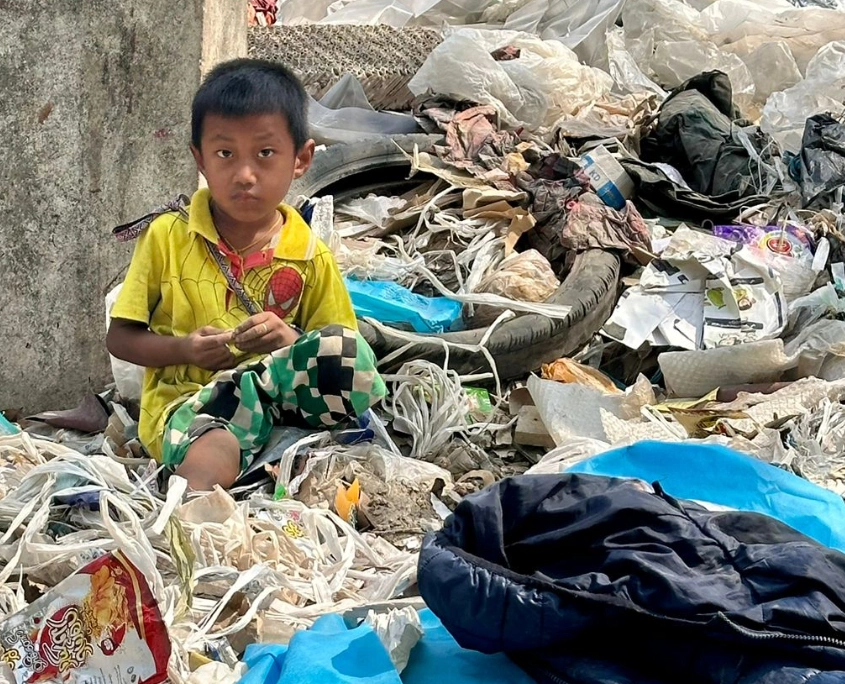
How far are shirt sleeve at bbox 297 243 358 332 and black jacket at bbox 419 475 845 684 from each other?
50.9 inches

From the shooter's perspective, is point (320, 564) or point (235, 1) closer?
point (320, 564)

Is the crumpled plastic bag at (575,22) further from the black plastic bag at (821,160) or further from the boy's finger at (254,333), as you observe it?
the boy's finger at (254,333)

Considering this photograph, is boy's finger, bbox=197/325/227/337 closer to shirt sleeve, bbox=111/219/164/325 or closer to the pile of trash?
shirt sleeve, bbox=111/219/164/325

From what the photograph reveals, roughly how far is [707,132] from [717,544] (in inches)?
153

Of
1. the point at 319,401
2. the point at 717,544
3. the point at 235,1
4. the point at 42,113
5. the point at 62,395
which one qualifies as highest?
the point at 235,1

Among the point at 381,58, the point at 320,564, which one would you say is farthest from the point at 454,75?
the point at 320,564

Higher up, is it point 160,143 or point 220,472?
point 160,143

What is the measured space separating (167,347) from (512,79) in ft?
11.0

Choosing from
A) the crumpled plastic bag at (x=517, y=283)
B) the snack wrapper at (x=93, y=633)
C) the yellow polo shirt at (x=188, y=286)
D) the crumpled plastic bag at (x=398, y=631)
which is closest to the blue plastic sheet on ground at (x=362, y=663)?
the crumpled plastic bag at (x=398, y=631)

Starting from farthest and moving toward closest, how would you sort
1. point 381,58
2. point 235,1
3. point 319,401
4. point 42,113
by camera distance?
point 381,58
point 235,1
point 42,113
point 319,401

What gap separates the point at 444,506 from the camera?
285 centimetres

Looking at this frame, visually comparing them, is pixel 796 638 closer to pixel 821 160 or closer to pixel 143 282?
pixel 143 282

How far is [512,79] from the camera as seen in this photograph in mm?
5719

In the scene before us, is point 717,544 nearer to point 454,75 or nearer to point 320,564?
point 320,564
